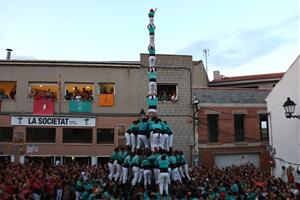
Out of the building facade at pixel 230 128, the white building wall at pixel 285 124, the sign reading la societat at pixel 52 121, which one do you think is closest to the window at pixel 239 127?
the building facade at pixel 230 128

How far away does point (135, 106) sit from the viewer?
26594mm

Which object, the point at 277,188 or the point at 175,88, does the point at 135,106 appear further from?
the point at 277,188

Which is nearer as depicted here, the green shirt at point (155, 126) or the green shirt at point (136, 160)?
the green shirt at point (136, 160)

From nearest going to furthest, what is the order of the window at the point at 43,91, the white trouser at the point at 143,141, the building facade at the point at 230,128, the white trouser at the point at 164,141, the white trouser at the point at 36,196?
the white trouser at the point at 36,196
the white trouser at the point at 164,141
the white trouser at the point at 143,141
the window at the point at 43,91
the building facade at the point at 230,128

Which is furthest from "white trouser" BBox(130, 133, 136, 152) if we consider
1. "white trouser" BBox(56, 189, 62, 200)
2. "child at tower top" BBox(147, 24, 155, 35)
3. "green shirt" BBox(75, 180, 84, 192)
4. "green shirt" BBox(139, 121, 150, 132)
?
"child at tower top" BBox(147, 24, 155, 35)

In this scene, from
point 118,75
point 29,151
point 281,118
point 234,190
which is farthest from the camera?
point 118,75

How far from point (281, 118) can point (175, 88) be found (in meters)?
10.2

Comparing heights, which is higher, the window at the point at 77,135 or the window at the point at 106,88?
the window at the point at 106,88

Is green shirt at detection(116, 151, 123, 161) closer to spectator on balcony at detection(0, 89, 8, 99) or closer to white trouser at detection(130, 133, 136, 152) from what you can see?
white trouser at detection(130, 133, 136, 152)

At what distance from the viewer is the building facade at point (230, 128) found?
2703 centimetres

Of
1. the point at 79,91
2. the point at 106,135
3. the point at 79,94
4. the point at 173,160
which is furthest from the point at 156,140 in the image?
the point at 79,91

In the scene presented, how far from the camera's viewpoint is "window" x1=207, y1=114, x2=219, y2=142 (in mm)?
27203

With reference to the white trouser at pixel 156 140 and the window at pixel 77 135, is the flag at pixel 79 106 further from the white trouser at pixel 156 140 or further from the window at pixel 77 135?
the white trouser at pixel 156 140

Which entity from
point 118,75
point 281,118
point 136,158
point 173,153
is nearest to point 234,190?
point 173,153
